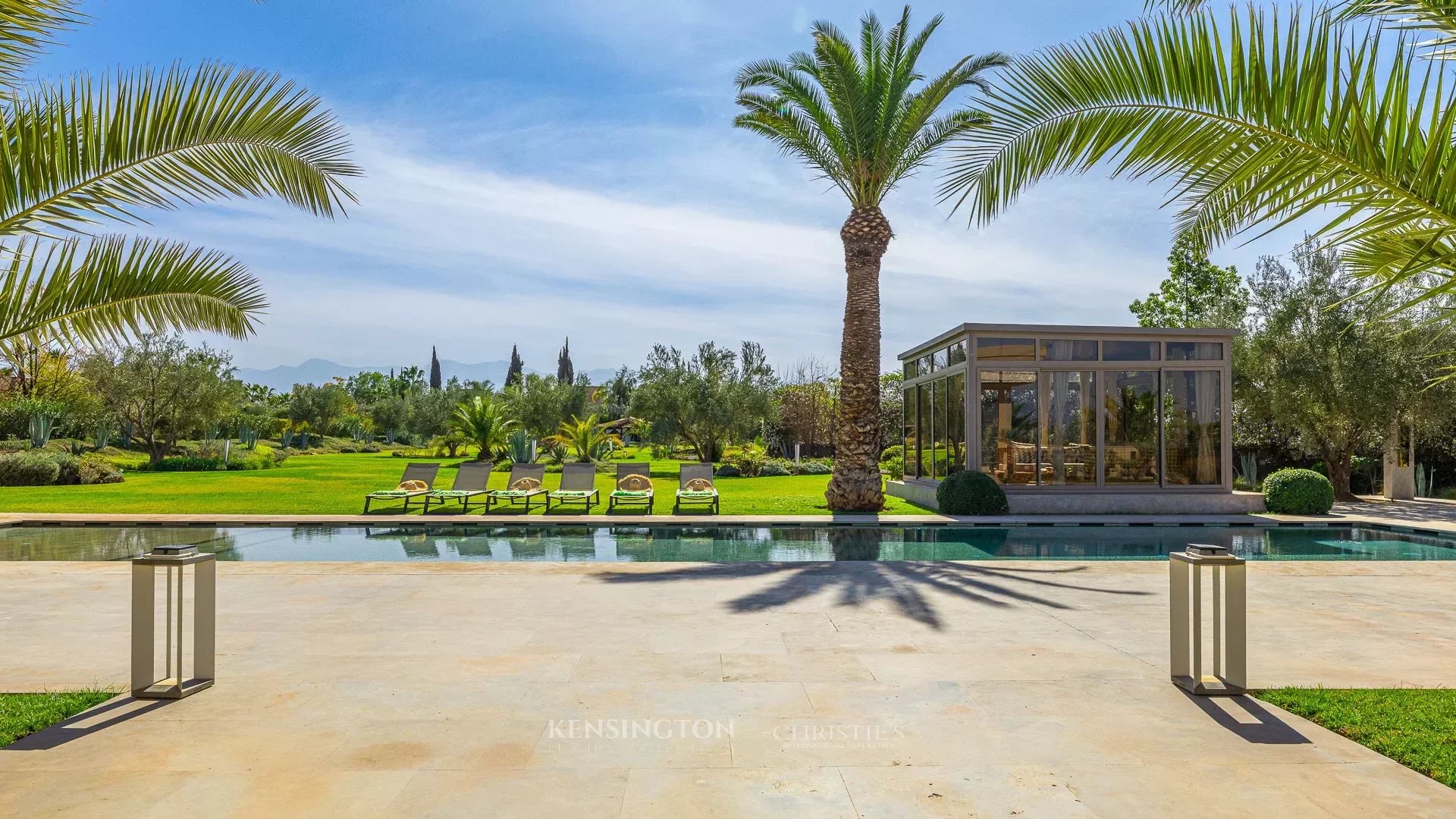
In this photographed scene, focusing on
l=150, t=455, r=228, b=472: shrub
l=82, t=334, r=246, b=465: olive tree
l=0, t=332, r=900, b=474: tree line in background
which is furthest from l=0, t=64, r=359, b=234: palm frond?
l=82, t=334, r=246, b=465: olive tree

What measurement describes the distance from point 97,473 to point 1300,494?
28.0m

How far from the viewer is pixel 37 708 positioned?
14.8 feet

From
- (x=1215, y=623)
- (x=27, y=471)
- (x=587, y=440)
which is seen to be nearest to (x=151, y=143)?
(x=1215, y=623)

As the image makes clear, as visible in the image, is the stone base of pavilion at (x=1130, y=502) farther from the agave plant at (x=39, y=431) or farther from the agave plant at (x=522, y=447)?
the agave plant at (x=39, y=431)

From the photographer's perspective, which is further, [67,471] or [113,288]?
[67,471]

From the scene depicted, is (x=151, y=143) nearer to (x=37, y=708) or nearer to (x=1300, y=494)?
(x=37, y=708)

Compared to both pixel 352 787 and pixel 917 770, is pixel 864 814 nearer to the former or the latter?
pixel 917 770

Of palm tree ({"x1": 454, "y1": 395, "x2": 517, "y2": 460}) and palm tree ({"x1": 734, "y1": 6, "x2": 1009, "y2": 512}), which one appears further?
palm tree ({"x1": 454, "y1": 395, "x2": 517, "y2": 460})

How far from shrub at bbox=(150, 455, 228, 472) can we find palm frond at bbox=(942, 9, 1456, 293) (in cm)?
2895

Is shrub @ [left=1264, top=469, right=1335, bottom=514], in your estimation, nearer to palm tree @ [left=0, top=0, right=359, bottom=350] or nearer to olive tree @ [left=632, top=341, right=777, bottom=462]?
palm tree @ [left=0, top=0, right=359, bottom=350]

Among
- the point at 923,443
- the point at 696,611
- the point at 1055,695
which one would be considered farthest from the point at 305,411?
the point at 1055,695

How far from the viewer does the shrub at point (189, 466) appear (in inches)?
1068

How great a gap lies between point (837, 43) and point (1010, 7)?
25.1 feet

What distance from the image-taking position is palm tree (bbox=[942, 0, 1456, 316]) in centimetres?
342
